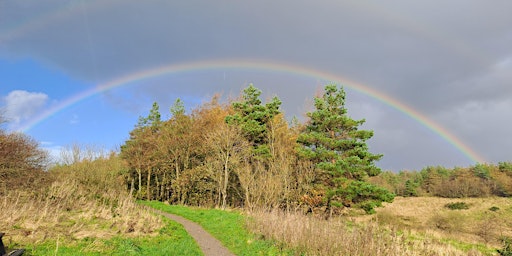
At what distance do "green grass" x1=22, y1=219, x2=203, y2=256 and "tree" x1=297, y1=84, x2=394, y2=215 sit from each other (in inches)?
668

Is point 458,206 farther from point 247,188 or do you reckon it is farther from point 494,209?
point 247,188

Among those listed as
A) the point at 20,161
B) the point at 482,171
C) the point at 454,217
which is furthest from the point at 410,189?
the point at 20,161

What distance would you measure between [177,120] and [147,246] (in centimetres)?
2834

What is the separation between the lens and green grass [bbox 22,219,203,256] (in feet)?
29.4

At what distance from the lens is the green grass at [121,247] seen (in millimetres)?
8969

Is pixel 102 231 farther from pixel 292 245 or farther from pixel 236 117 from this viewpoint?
pixel 236 117

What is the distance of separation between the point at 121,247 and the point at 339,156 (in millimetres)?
21198

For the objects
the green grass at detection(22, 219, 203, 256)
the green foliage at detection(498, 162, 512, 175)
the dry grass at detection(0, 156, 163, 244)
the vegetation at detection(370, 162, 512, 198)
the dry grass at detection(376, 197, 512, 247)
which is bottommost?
the dry grass at detection(376, 197, 512, 247)

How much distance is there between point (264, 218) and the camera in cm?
1480

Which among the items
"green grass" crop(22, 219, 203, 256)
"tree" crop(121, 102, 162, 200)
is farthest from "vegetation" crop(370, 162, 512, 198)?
"green grass" crop(22, 219, 203, 256)

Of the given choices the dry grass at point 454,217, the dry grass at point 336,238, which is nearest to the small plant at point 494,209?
the dry grass at point 454,217

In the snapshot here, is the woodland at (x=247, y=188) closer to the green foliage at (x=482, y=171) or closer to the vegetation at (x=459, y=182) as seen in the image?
the vegetation at (x=459, y=182)

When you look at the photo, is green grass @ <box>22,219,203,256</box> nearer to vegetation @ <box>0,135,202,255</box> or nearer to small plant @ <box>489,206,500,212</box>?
vegetation @ <box>0,135,202,255</box>

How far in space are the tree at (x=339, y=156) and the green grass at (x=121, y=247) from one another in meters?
17.0
